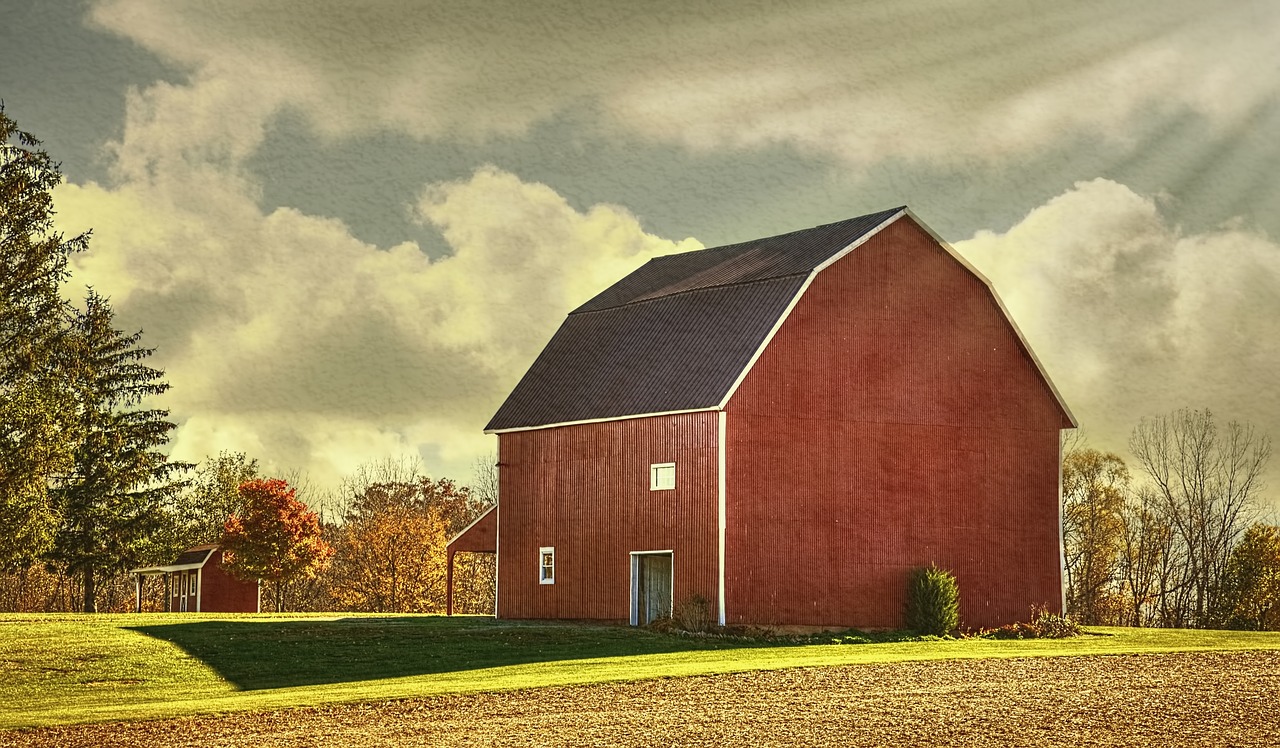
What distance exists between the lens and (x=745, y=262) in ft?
117

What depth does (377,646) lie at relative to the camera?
29281 millimetres

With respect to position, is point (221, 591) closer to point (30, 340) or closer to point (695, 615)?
point (30, 340)

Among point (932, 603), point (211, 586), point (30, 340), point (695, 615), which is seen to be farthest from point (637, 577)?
point (211, 586)

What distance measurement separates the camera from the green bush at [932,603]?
32.0 metres

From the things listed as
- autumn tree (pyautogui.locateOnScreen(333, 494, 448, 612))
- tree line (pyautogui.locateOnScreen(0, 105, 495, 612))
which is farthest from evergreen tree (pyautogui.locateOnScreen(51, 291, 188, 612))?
autumn tree (pyautogui.locateOnScreen(333, 494, 448, 612))

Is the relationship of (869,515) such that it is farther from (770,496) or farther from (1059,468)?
(1059,468)

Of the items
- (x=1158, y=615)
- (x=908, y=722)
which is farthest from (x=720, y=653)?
(x=1158, y=615)

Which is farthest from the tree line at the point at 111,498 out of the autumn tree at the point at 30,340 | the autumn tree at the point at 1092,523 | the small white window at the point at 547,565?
the autumn tree at the point at 1092,523

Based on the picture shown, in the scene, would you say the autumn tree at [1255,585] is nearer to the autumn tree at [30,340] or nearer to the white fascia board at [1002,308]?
the white fascia board at [1002,308]

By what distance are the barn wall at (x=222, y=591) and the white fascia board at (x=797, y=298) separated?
96.3ft

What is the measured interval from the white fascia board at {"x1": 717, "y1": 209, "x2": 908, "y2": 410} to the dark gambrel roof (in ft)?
0.25

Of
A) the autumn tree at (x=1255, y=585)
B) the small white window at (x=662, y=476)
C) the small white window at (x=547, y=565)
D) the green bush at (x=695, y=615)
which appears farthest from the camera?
the autumn tree at (x=1255, y=585)

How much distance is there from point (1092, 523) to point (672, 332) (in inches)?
1007

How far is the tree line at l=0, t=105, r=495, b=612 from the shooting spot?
108 ft
